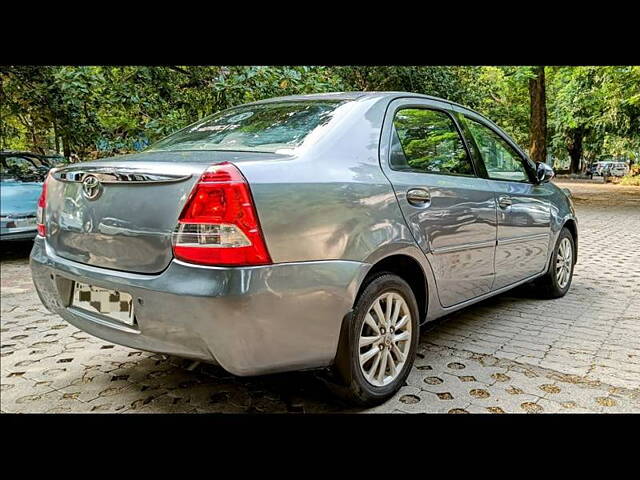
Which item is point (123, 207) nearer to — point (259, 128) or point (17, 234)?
point (17, 234)

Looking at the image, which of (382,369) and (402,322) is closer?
(382,369)

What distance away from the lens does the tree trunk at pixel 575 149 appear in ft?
77.0

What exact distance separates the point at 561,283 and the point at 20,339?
3.74m

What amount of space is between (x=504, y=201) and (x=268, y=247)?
193 cm

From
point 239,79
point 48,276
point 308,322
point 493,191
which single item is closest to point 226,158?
point 308,322

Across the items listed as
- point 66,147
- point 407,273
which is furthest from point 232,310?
point 66,147

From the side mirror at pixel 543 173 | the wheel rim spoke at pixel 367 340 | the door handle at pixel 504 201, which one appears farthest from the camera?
the side mirror at pixel 543 173

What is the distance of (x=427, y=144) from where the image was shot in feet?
8.57

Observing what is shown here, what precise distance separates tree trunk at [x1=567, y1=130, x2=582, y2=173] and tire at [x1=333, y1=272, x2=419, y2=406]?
79.5 ft

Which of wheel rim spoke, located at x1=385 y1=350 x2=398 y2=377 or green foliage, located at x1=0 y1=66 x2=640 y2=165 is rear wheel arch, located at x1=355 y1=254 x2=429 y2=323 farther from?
green foliage, located at x1=0 y1=66 x2=640 y2=165

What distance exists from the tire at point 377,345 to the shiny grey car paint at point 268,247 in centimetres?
9

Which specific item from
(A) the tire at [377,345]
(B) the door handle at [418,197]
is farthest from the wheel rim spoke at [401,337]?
(B) the door handle at [418,197]

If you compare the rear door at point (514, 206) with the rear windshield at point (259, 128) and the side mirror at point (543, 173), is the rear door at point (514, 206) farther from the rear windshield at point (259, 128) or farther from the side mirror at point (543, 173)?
the rear windshield at point (259, 128)
